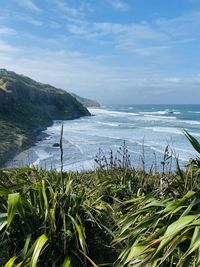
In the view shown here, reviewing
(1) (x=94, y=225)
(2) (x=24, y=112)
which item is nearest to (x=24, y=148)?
(2) (x=24, y=112)

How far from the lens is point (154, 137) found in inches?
1913

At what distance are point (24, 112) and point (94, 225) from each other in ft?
186

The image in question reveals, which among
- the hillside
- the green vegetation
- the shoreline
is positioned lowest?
the shoreline

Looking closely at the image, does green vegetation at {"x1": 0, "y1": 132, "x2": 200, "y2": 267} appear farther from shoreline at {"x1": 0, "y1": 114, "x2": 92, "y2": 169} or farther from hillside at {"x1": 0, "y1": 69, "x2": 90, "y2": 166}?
hillside at {"x1": 0, "y1": 69, "x2": 90, "y2": 166}

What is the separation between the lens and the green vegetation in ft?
9.99

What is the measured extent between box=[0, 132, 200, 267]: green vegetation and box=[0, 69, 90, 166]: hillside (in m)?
25.4

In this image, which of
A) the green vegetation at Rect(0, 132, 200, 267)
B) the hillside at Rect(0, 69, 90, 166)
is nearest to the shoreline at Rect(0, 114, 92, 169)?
the hillside at Rect(0, 69, 90, 166)

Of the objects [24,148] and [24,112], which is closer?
[24,148]

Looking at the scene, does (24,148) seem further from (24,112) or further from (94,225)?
(94,225)

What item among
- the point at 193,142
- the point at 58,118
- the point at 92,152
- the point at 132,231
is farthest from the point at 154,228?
the point at 58,118

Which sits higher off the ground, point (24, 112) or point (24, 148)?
point (24, 112)

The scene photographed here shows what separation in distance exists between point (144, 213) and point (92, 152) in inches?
1285

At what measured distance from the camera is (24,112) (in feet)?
196

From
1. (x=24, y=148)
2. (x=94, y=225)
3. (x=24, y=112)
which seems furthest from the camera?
(x=24, y=112)
